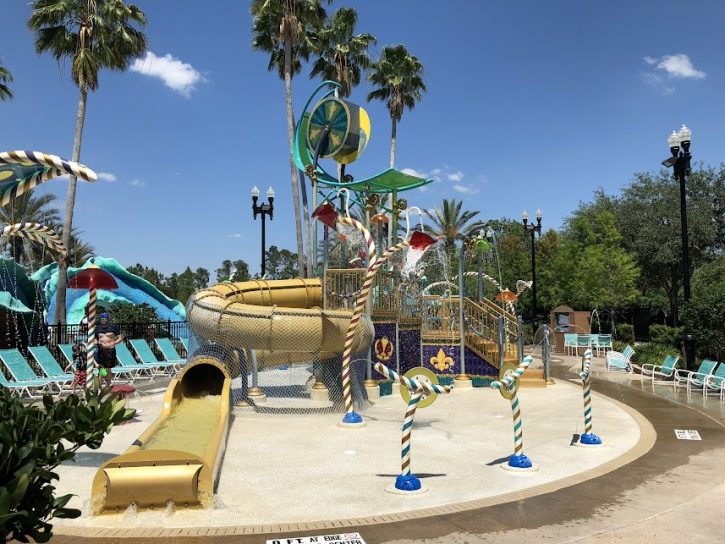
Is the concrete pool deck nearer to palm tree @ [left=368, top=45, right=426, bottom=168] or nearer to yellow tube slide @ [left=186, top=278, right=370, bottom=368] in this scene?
yellow tube slide @ [left=186, top=278, right=370, bottom=368]

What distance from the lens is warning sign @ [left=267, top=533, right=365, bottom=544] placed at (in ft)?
16.0

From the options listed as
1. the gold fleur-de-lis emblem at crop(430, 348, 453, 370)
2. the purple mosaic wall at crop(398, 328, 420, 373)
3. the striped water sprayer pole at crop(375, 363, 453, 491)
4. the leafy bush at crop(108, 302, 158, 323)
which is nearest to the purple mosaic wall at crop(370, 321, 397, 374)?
the purple mosaic wall at crop(398, 328, 420, 373)

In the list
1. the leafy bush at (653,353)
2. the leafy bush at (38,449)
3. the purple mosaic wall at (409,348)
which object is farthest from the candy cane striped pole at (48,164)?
the leafy bush at (653,353)

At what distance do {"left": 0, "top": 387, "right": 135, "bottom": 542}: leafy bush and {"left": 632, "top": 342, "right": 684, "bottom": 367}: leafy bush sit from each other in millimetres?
18123

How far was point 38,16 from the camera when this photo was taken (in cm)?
2006

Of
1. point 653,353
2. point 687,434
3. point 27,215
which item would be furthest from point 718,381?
point 27,215

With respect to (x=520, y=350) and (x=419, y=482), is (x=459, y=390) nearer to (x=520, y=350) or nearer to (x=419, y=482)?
(x=520, y=350)

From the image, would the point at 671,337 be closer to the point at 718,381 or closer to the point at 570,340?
the point at 570,340

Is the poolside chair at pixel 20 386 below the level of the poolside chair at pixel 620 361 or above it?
below

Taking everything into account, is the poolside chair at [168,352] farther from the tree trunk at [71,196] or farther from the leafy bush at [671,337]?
the leafy bush at [671,337]

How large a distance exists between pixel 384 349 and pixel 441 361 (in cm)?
229

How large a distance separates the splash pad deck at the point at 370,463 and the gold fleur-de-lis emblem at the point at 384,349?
2468mm

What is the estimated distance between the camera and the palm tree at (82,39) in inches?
787

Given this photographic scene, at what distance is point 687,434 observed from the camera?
9133 millimetres
